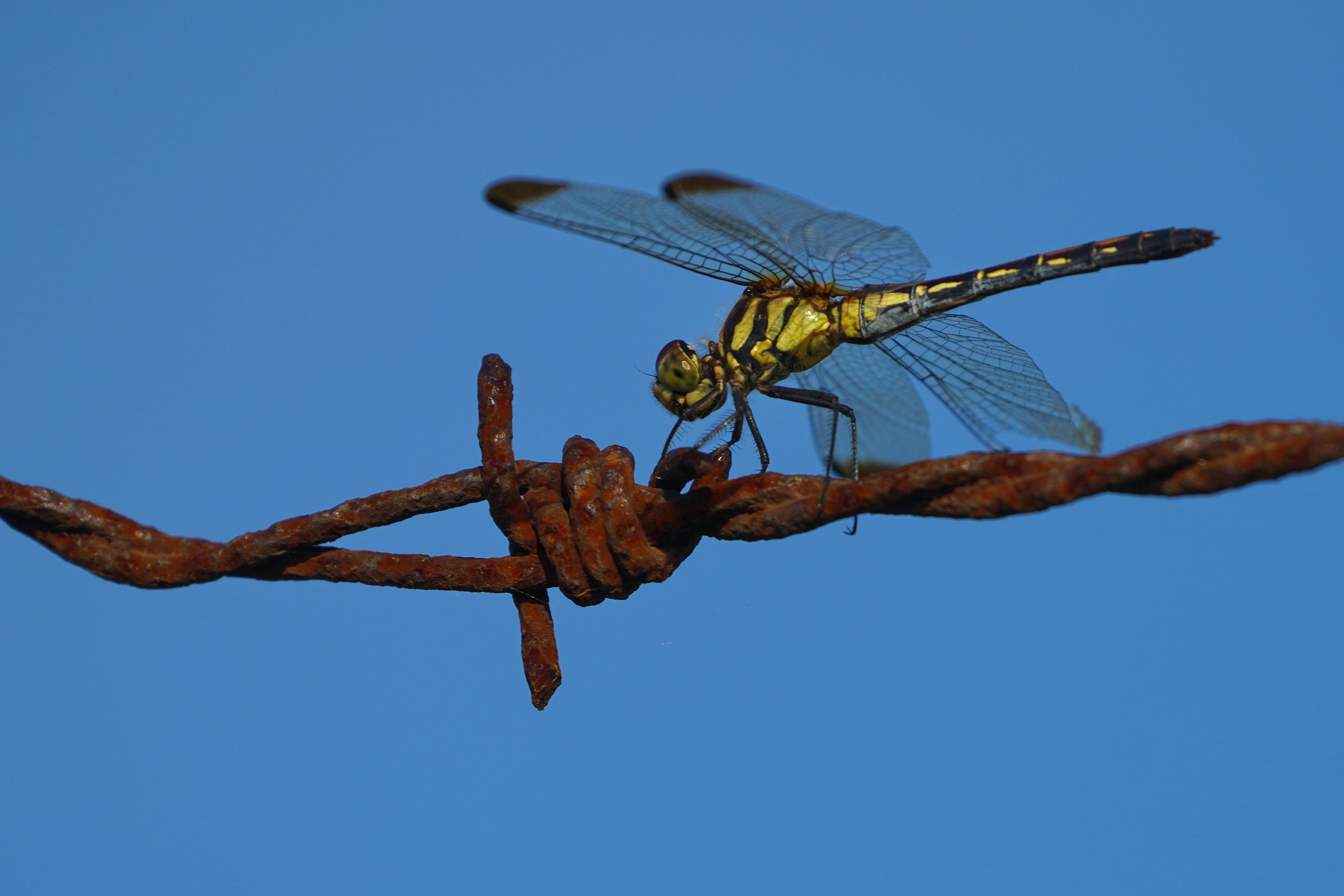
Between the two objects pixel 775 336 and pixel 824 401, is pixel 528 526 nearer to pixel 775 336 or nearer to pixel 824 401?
pixel 824 401

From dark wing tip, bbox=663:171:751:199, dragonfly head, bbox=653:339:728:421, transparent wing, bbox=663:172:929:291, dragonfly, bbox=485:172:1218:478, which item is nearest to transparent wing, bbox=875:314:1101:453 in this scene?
dragonfly, bbox=485:172:1218:478

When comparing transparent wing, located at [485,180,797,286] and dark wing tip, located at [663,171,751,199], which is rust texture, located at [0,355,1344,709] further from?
transparent wing, located at [485,180,797,286]

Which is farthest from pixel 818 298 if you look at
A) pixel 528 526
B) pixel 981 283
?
pixel 528 526

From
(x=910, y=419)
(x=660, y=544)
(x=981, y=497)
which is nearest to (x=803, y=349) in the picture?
(x=910, y=419)

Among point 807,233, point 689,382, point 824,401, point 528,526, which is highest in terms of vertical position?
point 807,233

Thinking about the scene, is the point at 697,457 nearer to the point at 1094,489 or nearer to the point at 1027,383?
the point at 1094,489
